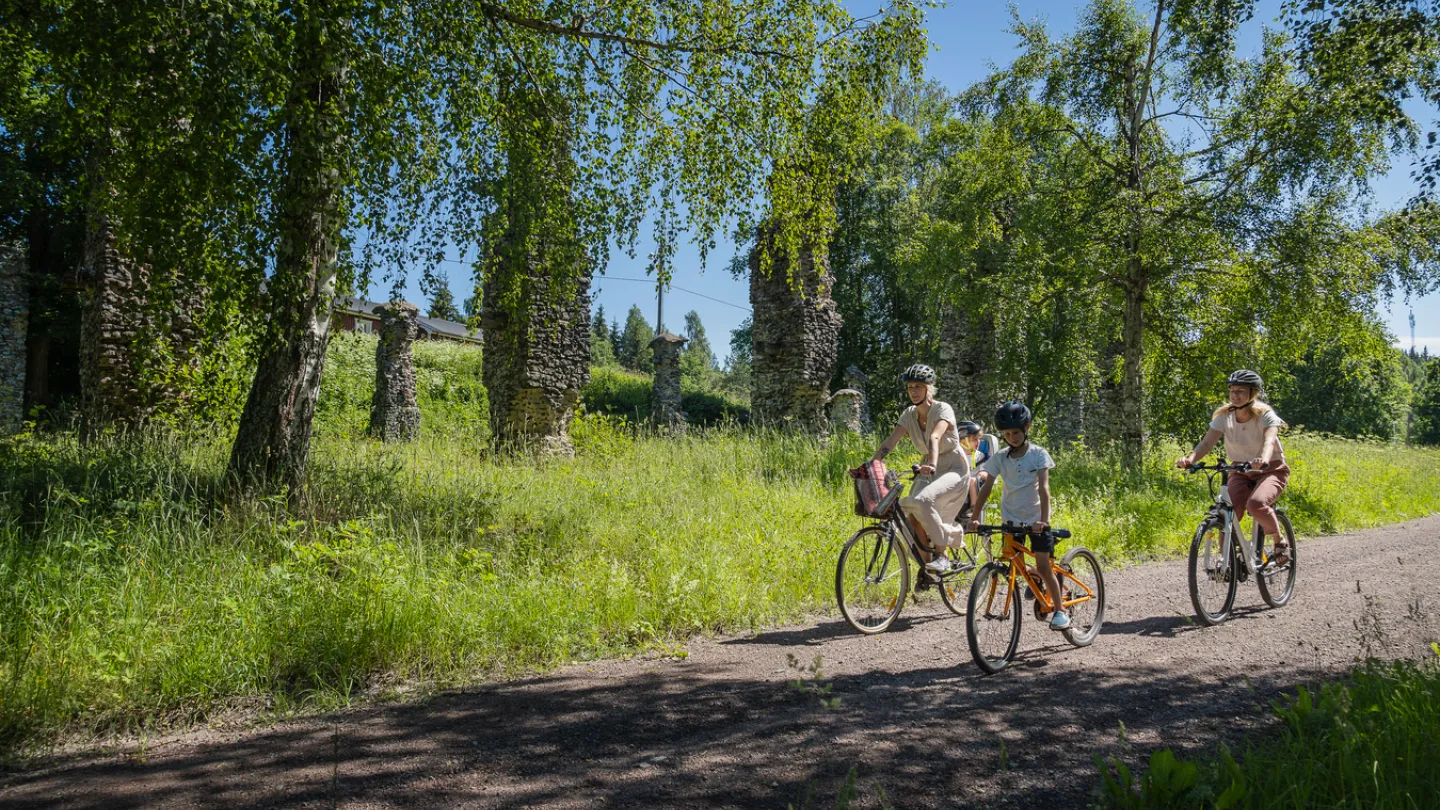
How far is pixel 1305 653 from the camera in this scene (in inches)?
224

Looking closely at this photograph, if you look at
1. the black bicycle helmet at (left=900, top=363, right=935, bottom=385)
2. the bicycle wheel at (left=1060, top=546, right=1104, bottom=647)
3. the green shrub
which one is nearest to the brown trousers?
the bicycle wheel at (left=1060, top=546, right=1104, bottom=647)

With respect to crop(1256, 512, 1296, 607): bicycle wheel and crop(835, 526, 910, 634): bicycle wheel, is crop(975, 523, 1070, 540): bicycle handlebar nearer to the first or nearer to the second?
crop(835, 526, 910, 634): bicycle wheel

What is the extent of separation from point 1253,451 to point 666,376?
1874cm

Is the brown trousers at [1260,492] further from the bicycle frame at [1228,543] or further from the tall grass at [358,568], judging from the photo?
the tall grass at [358,568]

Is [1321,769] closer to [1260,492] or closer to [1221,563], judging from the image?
[1221,563]

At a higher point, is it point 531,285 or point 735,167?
point 735,167

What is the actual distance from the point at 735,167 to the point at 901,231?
2619cm

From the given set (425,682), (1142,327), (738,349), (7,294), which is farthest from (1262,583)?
(738,349)

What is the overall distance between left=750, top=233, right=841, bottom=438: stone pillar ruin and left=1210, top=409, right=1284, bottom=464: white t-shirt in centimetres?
922

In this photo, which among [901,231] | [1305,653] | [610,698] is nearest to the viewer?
[610,698]

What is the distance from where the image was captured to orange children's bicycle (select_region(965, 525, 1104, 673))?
213 inches

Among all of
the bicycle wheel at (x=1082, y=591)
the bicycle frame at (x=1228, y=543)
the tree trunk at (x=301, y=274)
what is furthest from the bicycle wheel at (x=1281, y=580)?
the tree trunk at (x=301, y=274)

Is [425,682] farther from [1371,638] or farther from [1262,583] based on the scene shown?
[1262,583]

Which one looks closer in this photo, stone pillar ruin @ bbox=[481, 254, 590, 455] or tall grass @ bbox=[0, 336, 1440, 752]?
tall grass @ bbox=[0, 336, 1440, 752]
